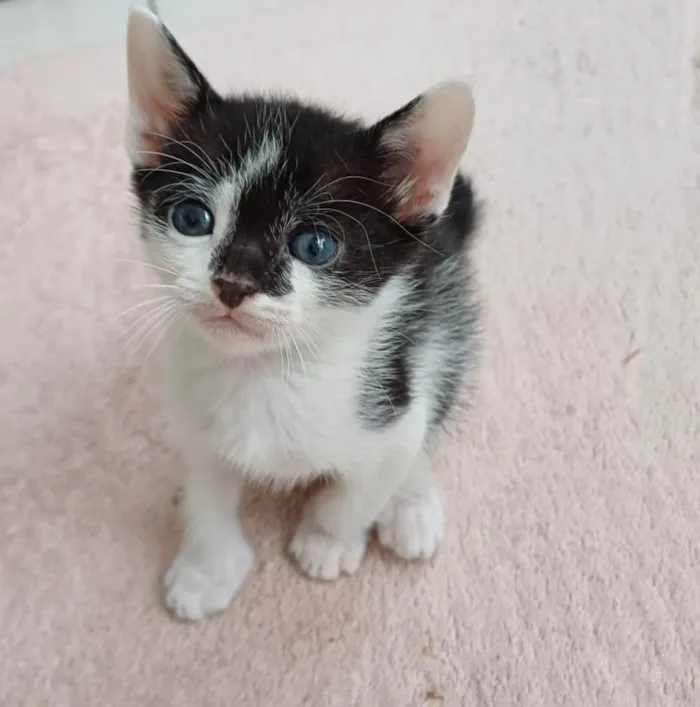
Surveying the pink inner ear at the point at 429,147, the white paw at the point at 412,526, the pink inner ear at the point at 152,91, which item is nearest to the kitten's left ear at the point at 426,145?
the pink inner ear at the point at 429,147

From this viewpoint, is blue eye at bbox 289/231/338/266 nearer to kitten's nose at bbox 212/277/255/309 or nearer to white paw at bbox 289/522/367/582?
kitten's nose at bbox 212/277/255/309

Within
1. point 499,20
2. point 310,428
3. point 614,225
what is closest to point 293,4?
point 499,20

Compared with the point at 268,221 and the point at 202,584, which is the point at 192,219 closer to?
the point at 268,221

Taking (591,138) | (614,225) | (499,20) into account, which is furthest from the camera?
(499,20)

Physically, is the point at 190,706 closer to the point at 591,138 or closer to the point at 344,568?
the point at 344,568

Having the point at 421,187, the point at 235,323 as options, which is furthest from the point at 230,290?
the point at 421,187

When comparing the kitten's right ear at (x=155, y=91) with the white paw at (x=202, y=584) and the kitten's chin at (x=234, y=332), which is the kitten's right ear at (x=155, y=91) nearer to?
the kitten's chin at (x=234, y=332)

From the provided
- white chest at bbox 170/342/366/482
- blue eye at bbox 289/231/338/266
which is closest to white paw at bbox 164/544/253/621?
white chest at bbox 170/342/366/482
